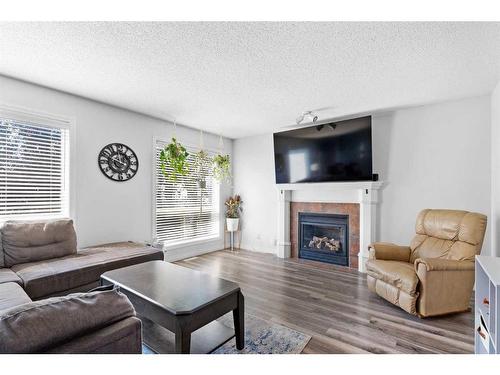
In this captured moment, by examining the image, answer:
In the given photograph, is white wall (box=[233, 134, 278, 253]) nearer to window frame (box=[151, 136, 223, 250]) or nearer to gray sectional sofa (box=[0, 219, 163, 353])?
window frame (box=[151, 136, 223, 250])

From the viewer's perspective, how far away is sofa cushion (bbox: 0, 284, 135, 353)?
0.82 meters

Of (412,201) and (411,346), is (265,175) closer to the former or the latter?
(412,201)

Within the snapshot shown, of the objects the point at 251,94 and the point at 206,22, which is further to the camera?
the point at 251,94

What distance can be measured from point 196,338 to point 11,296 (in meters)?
1.40

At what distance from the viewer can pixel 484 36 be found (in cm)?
195

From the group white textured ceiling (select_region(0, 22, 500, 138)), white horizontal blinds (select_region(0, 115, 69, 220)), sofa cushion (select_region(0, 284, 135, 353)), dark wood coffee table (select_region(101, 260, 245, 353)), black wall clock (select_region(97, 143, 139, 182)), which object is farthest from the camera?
black wall clock (select_region(97, 143, 139, 182))

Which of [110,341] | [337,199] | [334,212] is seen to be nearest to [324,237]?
[334,212]

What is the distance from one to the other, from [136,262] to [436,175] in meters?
4.12

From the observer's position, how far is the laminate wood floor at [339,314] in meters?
2.07

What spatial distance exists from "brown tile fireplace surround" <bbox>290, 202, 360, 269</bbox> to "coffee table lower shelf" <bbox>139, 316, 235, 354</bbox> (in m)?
2.71

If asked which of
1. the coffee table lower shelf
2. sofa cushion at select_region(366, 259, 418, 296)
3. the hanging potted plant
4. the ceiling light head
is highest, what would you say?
the ceiling light head

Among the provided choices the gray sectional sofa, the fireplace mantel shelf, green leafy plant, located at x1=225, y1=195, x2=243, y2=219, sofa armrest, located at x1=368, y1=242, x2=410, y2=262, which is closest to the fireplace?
the fireplace mantel shelf

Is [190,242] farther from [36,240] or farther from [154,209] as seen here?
[36,240]
